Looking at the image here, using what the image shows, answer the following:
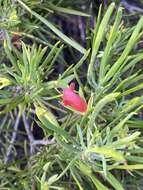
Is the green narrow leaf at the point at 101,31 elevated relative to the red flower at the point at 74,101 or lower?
elevated

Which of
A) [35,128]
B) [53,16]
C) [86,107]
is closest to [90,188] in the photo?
[86,107]

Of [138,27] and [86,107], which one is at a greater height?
[138,27]

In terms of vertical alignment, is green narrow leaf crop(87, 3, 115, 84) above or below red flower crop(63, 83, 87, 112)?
above

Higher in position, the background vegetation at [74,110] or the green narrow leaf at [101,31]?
the green narrow leaf at [101,31]

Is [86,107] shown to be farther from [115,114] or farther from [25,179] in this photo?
[25,179]

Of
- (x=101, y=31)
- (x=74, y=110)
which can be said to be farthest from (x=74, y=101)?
(x=101, y=31)

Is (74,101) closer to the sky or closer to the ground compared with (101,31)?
closer to the ground

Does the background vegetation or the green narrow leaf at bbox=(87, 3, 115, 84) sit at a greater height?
the green narrow leaf at bbox=(87, 3, 115, 84)

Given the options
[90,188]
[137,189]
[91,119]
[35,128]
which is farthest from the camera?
[35,128]

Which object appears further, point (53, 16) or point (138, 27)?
point (53, 16)

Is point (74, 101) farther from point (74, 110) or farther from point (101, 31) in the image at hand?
→ point (101, 31)

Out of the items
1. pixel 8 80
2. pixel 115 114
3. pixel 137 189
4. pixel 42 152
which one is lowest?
pixel 137 189
